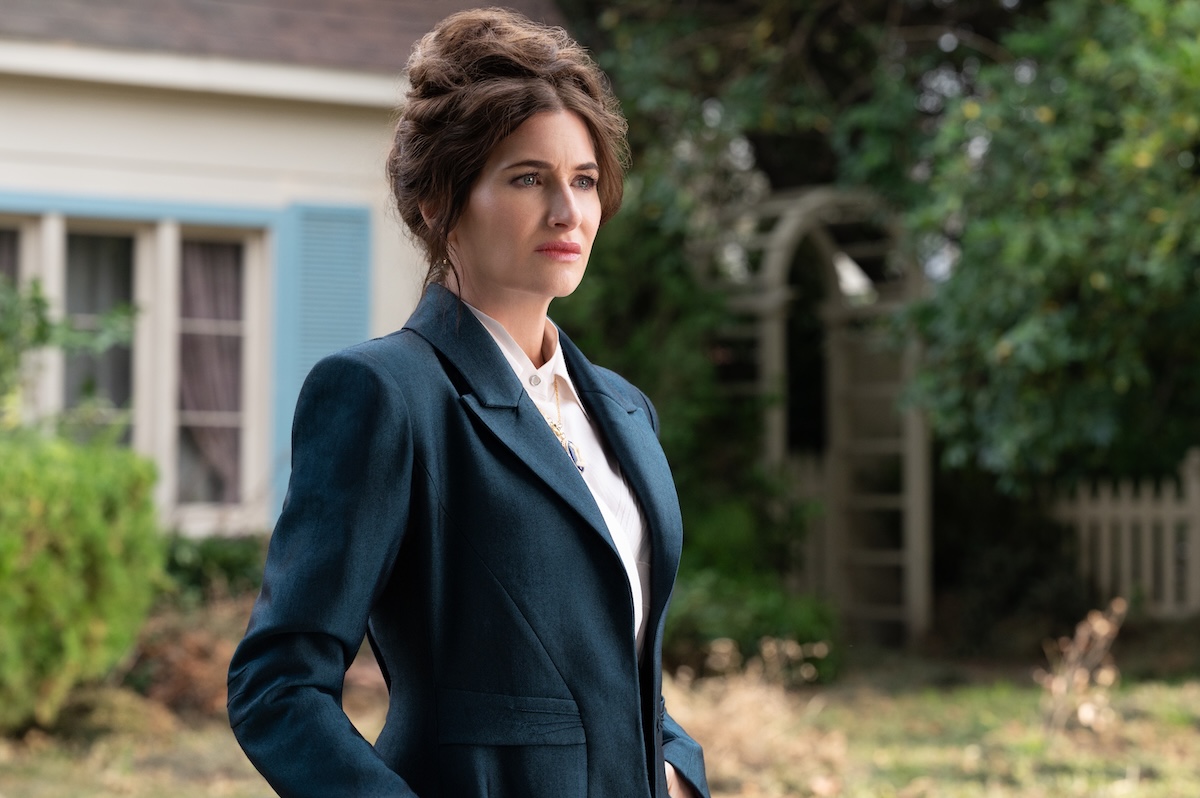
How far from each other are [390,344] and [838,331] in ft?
31.5

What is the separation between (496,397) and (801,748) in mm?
4732

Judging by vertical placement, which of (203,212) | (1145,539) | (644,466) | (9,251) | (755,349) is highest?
(203,212)

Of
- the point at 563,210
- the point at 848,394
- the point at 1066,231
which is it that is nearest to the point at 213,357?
the point at 848,394

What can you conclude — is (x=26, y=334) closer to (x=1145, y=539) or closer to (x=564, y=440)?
(x=564, y=440)

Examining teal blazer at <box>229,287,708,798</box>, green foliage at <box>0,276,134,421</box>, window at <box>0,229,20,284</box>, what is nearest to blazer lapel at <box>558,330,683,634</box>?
teal blazer at <box>229,287,708,798</box>

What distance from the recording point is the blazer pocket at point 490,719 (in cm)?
166

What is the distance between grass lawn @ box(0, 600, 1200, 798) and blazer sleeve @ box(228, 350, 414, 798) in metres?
4.24

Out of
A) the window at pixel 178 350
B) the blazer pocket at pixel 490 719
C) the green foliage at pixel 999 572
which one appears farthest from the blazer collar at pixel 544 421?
the green foliage at pixel 999 572

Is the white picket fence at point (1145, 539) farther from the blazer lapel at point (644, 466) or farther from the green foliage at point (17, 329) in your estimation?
the blazer lapel at point (644, 466)

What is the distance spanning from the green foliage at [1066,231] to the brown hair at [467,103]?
5773 millimetres

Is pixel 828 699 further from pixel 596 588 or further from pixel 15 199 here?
pixel 596 588

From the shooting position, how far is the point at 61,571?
6340 mm

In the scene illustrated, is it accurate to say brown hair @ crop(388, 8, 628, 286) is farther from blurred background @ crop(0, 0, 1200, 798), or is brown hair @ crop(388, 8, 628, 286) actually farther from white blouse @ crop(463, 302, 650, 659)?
blurred background @ crop(0, 0, 1200, 798)

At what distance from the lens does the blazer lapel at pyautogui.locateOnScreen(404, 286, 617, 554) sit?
173 cm
